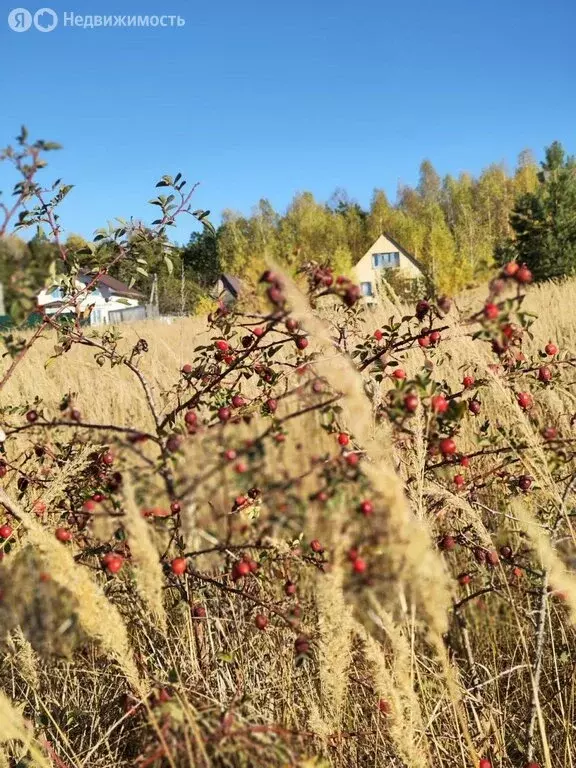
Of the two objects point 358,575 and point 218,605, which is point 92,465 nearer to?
point 218,605

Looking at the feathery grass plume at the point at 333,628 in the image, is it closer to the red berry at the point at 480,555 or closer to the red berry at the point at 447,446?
the red berry at the point at 447,446

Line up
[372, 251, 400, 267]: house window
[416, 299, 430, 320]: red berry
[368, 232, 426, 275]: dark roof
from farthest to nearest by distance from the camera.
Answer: [372, 251, 400, 267]: house window < [368, 232, 426, 275]: dark roof < [416, 299, 430, 320]: red berry

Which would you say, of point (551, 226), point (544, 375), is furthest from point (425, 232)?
point (544, 375)

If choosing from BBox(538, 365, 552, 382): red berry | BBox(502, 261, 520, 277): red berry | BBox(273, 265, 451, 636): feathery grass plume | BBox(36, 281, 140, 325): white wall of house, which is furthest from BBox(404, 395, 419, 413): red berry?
BBox(538, 365, 552, 382): red berry

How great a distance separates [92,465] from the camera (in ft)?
6.24

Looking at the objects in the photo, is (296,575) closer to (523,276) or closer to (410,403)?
(410,403)

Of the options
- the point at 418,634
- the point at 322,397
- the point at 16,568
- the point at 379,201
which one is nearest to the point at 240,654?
the point at 418,634

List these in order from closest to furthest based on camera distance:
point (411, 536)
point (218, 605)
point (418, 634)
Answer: point (411, 536) → point (418, 634) → point (218, 605)

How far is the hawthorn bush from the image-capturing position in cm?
Answer: 93

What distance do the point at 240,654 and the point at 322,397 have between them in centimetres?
81

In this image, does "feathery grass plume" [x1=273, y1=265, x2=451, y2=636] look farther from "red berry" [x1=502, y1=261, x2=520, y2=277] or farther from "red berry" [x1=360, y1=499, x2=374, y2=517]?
"red berry" [x1=502, y1=261, x2=520, y2=277]

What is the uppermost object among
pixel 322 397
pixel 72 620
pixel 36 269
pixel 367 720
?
pixel 36 269

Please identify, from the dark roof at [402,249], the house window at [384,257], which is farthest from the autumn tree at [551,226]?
the house window at [384,257]

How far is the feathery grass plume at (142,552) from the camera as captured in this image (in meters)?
0.84
